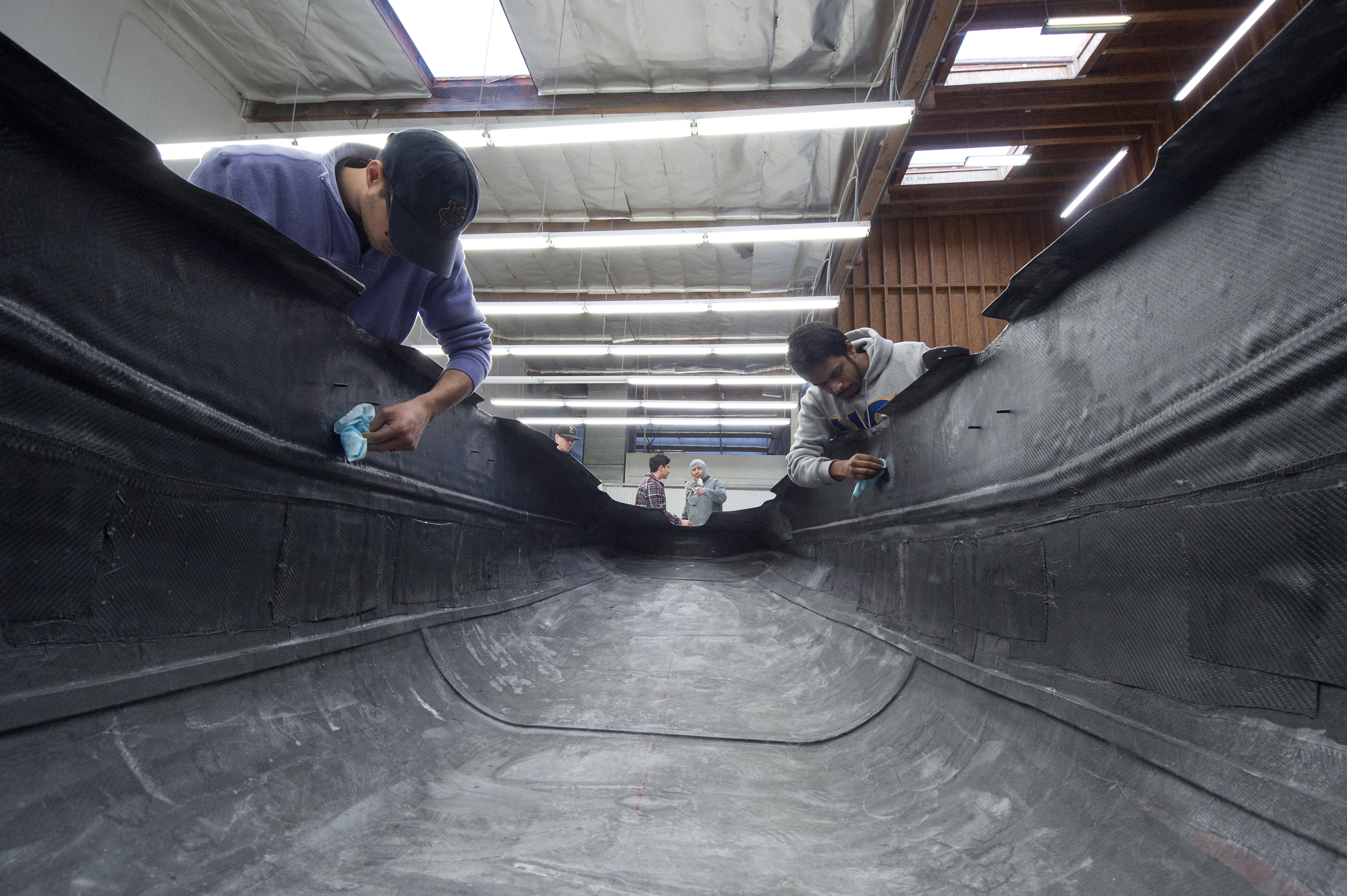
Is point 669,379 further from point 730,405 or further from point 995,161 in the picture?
point 995,161

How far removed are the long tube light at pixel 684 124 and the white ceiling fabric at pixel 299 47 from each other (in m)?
1.46

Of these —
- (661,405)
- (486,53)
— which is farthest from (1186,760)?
(661,405)

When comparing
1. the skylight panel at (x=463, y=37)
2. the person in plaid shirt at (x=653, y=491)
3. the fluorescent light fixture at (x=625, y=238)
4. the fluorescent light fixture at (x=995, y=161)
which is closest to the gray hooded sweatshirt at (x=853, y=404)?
the fluorescent light fixture at (x=625, y=238)

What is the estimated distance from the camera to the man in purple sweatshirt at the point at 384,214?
4.47 ft

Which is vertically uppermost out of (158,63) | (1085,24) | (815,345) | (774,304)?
(1085,24)

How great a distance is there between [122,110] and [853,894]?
22.7ft

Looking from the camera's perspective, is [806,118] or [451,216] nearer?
[451,216]

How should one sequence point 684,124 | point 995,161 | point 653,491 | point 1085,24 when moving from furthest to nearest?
point 995,161, point 653,491, point 1085,24, point 684,124

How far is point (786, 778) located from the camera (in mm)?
1364

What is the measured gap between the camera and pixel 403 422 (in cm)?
153

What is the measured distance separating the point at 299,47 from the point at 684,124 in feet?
12.5

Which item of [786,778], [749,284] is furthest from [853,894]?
[749,284]

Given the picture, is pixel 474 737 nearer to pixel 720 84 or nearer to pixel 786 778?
pixel 786 778

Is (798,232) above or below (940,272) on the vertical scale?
below
